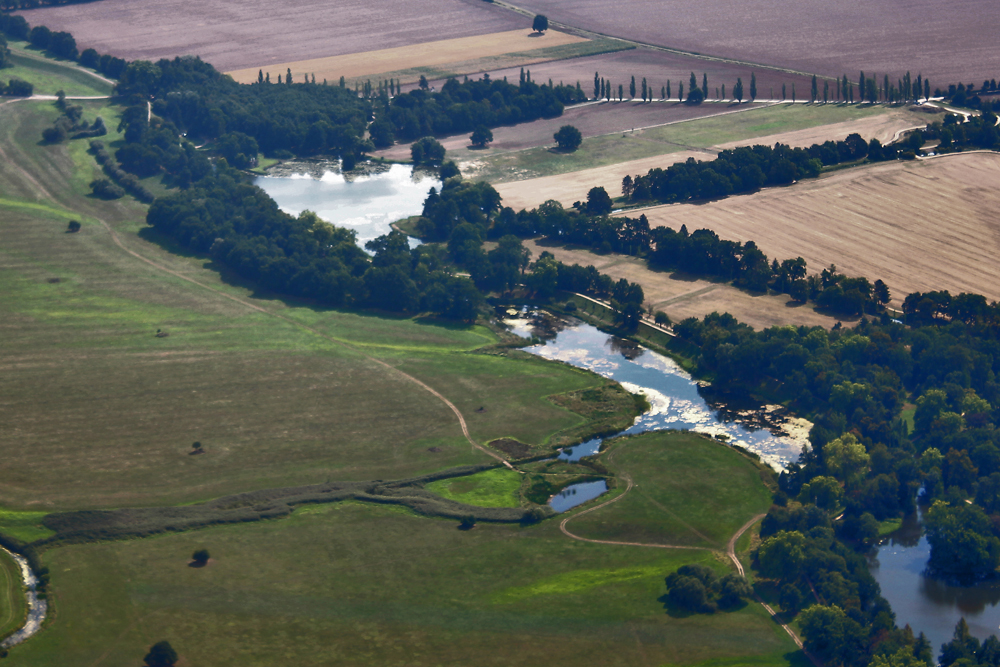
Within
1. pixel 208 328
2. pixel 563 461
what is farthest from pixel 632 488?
pixel 208 328

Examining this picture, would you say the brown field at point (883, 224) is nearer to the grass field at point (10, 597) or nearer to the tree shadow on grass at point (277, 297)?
the tree shadow on grass at point (277, 297)

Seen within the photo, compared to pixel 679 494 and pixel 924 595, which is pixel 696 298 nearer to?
pixel 679 494

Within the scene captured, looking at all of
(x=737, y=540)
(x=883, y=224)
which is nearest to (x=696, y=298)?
(x=883, y=224)

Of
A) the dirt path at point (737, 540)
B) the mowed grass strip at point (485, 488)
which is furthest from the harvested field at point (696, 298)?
the mowed grass strip at point (485, 488)

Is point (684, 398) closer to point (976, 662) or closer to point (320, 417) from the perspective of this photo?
point (320, 417)

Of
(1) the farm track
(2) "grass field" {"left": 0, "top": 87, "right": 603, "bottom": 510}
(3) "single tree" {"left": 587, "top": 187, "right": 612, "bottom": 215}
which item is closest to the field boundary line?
(2) "grass field" {"left": 0, "top": 87, "right": 603, "bottom": 510}

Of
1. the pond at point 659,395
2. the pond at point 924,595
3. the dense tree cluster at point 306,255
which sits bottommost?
the pond at point 924,595
